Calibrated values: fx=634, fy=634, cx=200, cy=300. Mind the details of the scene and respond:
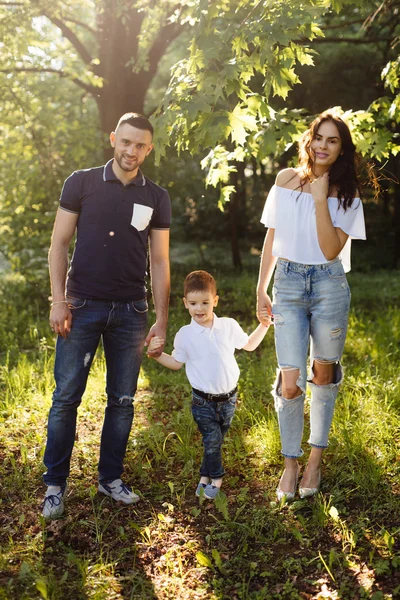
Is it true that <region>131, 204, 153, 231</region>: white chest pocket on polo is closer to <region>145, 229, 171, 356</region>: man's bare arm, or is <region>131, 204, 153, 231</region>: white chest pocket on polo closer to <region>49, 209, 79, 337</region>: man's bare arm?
<region>145, 229, 171, 356</region>: man's bare arm

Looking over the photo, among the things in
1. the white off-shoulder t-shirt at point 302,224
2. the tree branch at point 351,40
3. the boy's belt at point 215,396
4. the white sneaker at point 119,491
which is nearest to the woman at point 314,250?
the white off-shoulder t-shirt at point 302,224

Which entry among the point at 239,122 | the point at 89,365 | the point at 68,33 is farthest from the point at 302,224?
the point at 68,33

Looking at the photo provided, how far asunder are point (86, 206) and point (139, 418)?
2.38 meters

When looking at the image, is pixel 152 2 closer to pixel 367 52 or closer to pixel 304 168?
pixel 304 168

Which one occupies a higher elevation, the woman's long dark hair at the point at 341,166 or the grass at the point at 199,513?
the woman's long dark hair at the point at 341,166

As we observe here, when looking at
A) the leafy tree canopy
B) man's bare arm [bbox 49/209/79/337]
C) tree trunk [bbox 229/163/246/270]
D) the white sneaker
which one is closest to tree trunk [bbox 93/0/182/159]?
tree trunk [bbox 229/163/246/270]

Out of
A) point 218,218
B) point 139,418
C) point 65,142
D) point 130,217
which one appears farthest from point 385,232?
point 130,217

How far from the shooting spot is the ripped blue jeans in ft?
11.6

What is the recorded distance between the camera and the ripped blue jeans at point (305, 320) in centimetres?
353

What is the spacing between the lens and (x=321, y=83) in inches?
537

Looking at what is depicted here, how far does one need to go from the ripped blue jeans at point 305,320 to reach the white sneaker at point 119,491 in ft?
3.35

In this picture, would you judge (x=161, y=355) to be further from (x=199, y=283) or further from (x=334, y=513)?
(x=334, y=513)

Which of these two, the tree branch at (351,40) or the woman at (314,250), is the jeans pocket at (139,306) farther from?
the tree branch at (351,40)

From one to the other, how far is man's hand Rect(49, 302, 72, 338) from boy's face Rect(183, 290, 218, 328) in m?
0.65
